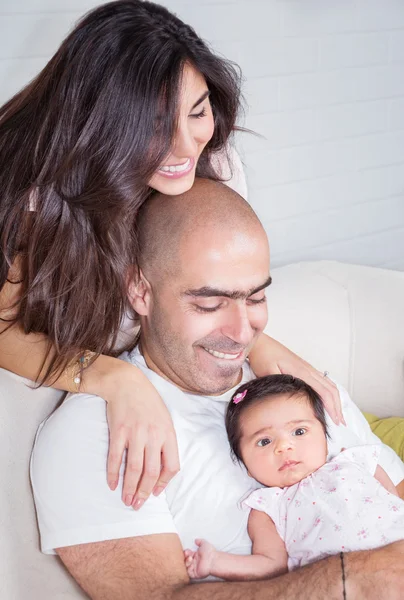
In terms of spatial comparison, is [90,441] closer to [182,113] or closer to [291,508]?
[291,508]

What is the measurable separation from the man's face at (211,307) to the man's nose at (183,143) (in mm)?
178

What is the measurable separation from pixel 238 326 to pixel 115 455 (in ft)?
1.26

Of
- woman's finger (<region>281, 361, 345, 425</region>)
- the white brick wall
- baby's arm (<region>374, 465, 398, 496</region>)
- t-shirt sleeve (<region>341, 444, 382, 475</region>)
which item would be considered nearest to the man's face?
woman's finger (<region>281, 361, 345, 425</region>)

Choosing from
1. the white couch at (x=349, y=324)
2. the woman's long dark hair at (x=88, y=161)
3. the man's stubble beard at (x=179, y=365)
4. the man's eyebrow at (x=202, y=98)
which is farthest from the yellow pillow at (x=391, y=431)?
the man's eyebrow at (x=202, y=98)

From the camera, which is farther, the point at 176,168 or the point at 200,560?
the point at 176,168

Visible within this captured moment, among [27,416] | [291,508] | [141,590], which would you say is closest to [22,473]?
[27,416]

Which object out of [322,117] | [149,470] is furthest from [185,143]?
[322,117]

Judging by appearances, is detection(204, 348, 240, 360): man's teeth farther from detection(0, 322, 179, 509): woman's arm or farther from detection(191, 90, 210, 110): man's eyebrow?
detection(191, 90, 210, 110): man's eyebrow

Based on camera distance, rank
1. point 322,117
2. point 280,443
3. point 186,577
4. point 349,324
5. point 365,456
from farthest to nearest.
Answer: point 322,117 < point 349,324 < point 365,456 < point 280,443 < point 186,577

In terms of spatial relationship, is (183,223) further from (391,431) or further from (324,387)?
(391,431)

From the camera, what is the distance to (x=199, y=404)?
197cm

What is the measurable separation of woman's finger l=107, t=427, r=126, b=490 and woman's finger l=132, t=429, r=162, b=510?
48 mm

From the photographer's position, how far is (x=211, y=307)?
6.07 ft

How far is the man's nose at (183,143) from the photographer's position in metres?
1.78
